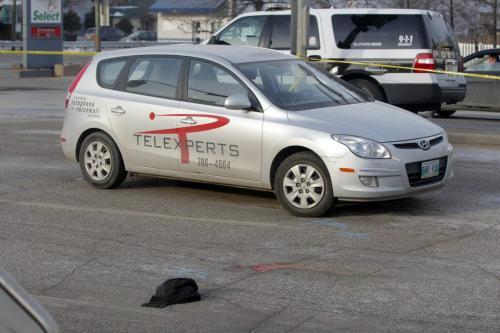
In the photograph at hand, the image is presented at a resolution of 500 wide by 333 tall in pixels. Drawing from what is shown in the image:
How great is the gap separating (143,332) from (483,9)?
118 ft

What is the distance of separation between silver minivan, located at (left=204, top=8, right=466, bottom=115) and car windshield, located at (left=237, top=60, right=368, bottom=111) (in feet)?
22.4

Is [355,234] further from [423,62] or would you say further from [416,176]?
[423,62]

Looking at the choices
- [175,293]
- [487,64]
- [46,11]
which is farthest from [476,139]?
[46,11]

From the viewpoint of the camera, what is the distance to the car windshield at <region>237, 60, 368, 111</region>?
9.45 meters

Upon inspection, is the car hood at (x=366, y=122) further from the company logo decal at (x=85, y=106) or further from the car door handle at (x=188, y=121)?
the company logo decal at (x=85, y=106)

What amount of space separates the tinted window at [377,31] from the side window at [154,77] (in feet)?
25.1

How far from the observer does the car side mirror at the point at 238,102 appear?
30.1 ft

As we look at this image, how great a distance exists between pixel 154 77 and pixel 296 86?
152 cm

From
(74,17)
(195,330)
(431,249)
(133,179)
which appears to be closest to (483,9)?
(133,179)

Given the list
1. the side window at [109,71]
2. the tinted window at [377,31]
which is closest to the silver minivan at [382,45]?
the tinted window at [377,31]

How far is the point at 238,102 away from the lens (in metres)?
9.18

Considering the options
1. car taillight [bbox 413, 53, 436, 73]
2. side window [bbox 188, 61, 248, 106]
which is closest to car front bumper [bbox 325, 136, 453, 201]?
side window [bbox 188, 61, 248, 106]

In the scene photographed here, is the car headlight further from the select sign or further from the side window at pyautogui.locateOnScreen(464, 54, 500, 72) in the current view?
the select sign

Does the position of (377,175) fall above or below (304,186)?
above
